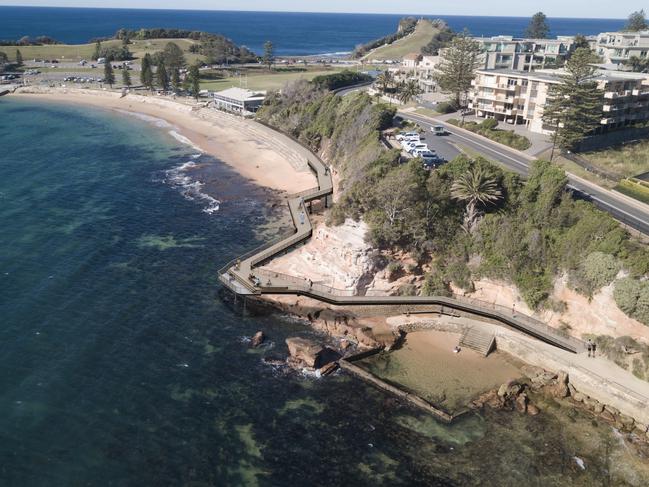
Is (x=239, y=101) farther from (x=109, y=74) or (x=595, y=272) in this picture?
(x=595, y=272)

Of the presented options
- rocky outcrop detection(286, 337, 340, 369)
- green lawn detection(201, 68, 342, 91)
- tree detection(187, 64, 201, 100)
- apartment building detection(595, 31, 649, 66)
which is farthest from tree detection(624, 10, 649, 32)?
rocky outcrop detection(286, 337, 340, 369)

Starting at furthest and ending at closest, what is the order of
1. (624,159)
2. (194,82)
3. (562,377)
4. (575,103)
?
(194,82)
(624,159)
(575,103)
(562,377)

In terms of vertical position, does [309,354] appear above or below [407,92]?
below

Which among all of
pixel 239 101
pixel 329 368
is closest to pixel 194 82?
pixel 239 101

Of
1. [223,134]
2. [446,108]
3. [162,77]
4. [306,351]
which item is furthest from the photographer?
[162,77]

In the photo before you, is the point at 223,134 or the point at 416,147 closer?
the point at 416,147

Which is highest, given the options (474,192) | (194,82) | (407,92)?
(407,92)
